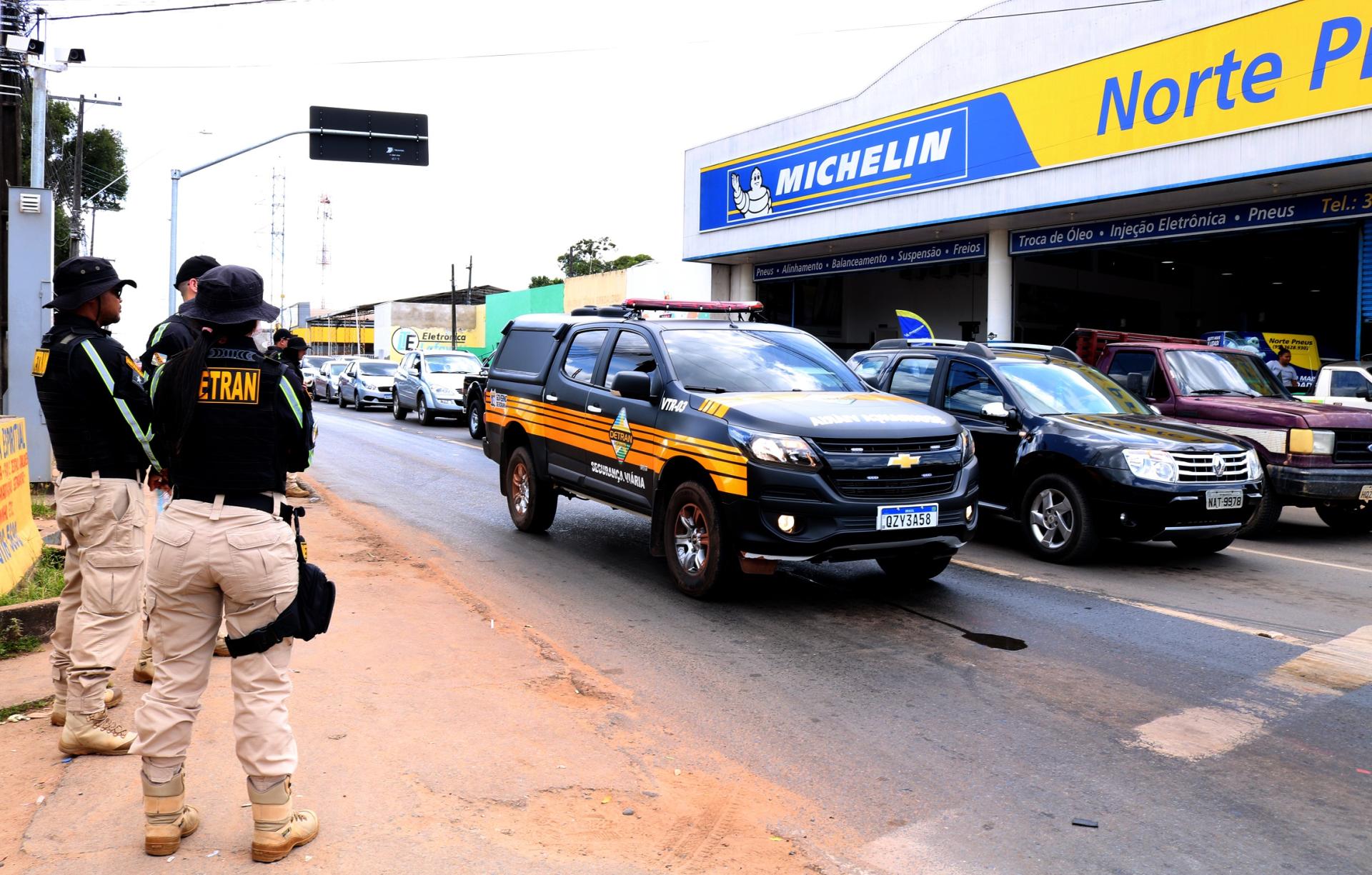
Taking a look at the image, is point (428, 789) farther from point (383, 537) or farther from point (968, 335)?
point (968, 335)

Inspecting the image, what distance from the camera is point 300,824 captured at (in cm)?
357

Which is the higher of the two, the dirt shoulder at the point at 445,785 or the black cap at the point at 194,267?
the black cap at the point at 194,267

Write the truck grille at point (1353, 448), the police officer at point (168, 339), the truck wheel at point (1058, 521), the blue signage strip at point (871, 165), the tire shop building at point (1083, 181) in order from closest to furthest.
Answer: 1. the police officer at point (168, 339)
2. the truck wheel at point (1058, 521)
3. the truck grille at point (1353, 448)
4. the tire shop building at point (1083, 181)
5. the blue signage strip at point (871, 165)

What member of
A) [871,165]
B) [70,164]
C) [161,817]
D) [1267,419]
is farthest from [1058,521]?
[70,164]

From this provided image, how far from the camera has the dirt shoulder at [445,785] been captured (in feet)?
11.6

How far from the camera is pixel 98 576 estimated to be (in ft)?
14.4

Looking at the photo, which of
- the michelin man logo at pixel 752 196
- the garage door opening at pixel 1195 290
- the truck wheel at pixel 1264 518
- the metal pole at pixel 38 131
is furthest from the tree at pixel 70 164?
the truck wheel at pixel 1264 518

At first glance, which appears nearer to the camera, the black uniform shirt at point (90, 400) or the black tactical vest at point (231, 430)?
the black tactical vest at point (231, 430)

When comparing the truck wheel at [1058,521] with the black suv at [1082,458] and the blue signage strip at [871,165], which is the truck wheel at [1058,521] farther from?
the blue signage strip at [871,165]

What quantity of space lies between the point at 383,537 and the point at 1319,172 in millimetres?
15767

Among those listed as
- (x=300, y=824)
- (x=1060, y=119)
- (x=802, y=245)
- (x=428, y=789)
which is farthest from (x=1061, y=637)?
(x=802, y=245)

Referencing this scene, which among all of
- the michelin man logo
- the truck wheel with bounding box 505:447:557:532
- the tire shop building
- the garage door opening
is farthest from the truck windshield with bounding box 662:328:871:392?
the michelin man logo

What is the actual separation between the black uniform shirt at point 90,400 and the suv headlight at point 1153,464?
689cm

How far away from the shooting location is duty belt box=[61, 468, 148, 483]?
4406 millimetres
